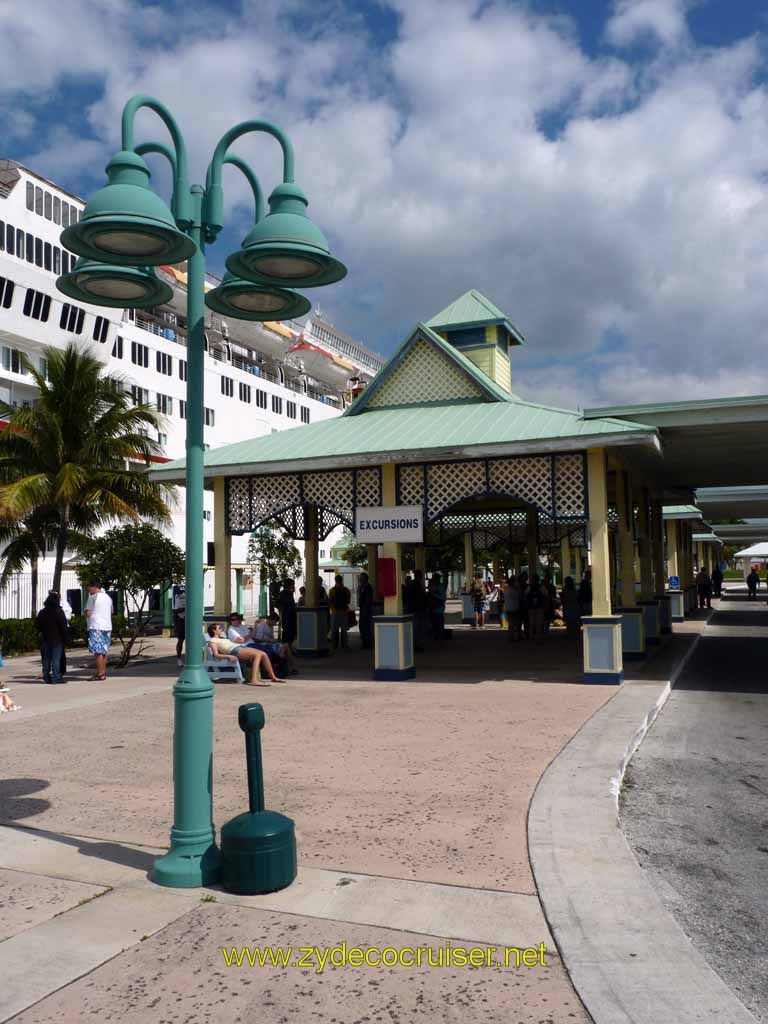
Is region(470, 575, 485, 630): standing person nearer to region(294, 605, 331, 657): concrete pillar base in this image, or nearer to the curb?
region(294, 605, 331, 657): concrete pillar base

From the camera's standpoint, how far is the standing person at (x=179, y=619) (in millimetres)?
18497

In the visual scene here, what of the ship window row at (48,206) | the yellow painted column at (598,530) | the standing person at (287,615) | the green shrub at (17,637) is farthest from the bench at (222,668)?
the ship window row at (48,206)

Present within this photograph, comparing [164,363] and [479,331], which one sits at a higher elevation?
[164,363]

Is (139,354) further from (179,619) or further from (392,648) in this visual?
(392,648)

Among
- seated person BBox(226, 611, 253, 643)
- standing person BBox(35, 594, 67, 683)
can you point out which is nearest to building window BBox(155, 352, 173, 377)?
standing person BBox(35, 594, 67, 683)

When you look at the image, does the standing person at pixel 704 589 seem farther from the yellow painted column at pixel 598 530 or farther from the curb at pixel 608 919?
the curb at pixel 608 919

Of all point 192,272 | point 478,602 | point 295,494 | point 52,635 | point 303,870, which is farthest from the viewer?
point 478,602

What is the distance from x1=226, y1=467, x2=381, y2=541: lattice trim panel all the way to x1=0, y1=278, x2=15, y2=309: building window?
28010 millimetres

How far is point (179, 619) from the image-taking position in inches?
775

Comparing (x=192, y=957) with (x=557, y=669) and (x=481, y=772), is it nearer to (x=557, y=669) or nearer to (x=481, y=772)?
(x=481, y=772)

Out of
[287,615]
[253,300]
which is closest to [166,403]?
[287,615]

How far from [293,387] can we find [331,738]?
6705cm

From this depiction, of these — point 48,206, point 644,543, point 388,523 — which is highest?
point 48,206

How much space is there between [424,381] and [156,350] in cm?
3871
